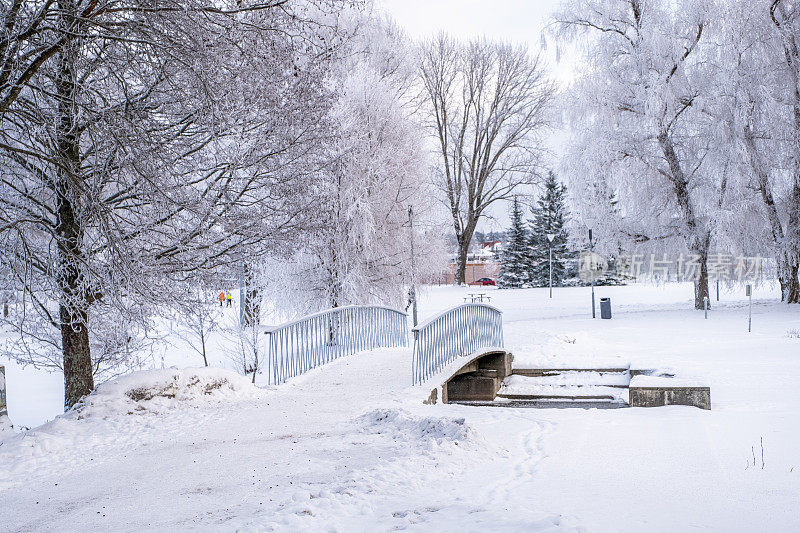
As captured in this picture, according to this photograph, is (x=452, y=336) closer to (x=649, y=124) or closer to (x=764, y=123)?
(x=649, y=124)

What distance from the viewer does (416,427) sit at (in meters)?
6.69

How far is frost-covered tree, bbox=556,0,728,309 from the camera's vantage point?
21.4 m

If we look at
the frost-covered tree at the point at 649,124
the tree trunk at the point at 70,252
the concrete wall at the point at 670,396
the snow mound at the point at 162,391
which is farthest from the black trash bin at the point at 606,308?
the tree trunk at the point at 70,252

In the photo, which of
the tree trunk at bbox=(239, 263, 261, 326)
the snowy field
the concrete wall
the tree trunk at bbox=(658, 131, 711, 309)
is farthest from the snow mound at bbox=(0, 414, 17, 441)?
the tree trunk at bbox=(658, 131, 711, 309)

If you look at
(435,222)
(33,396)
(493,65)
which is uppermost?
(493,65)

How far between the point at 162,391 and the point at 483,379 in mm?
8220

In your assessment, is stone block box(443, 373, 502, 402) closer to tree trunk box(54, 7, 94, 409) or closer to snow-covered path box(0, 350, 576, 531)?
snow-covered path box(0, 350, 576, 531)

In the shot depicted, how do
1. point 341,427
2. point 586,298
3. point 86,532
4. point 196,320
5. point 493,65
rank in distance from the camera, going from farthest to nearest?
point 493,65, point 586,298, point 196,320, point 341,427, point 86,532

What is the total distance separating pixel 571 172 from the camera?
76.3ft

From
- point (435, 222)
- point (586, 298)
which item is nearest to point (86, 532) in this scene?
point (435, 222)

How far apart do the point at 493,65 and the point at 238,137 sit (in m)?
31.2

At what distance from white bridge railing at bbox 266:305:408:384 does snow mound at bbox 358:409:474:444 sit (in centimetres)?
280

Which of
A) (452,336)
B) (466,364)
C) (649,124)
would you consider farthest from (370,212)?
(649,124)

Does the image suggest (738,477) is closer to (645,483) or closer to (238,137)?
(645,483)
